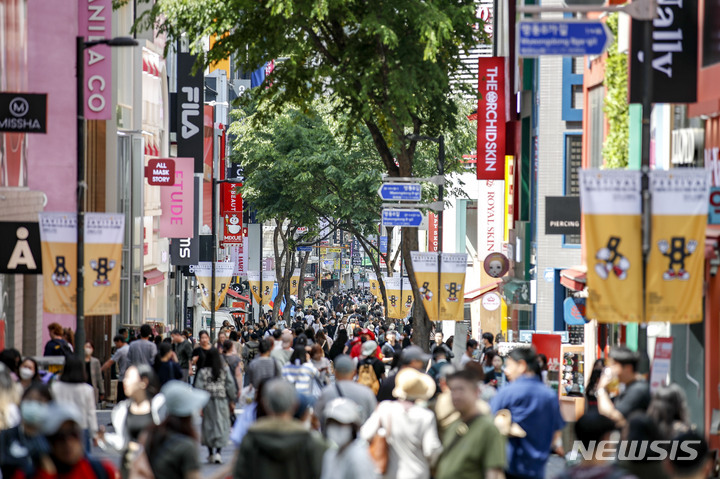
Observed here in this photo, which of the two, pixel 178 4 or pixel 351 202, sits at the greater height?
pixel 178 4

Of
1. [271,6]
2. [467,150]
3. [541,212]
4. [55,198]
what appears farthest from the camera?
[467,150]

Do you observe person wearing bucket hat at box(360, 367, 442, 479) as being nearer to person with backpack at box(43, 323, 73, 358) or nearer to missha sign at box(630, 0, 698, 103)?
missha sign at box(630, 0, 698, 103)

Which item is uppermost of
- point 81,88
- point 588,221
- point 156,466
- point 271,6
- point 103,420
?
point 271,6

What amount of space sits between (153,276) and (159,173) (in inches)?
269

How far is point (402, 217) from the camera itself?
30.0 metres

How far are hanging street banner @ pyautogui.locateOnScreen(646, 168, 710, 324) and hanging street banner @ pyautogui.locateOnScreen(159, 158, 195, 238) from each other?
109ft

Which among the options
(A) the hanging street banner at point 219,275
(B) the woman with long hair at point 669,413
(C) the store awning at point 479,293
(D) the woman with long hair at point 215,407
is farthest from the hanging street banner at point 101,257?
(C) the store awning at point 479,293

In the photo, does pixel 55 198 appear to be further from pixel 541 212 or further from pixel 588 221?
pixel 588 221

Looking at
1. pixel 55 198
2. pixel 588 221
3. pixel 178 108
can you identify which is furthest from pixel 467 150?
pixel 588 221

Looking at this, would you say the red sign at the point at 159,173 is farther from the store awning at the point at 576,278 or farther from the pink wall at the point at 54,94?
the store awning at the point at 576,278

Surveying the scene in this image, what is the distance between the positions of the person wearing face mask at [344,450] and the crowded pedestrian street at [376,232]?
0.02 metres

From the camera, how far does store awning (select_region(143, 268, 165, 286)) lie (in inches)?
1799

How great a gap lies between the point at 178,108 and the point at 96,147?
11.0 meters

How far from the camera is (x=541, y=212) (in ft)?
111
